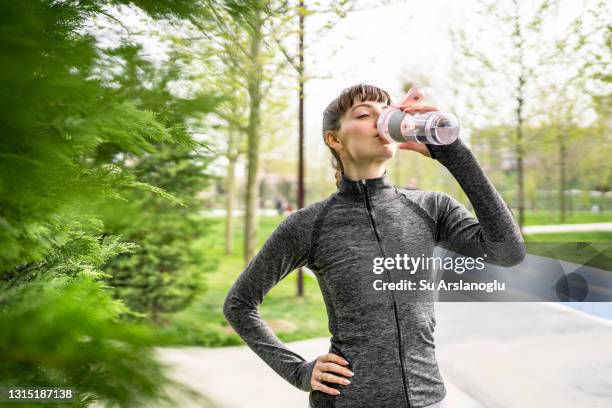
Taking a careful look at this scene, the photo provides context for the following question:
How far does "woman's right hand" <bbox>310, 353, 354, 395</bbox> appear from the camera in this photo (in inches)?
40.4

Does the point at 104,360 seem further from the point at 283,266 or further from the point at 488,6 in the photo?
the point at 488,6

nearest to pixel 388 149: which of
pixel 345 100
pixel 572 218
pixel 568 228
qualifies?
pixel 345 100

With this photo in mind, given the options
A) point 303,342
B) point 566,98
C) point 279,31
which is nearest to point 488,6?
point 566,98

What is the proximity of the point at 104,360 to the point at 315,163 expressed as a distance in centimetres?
1012

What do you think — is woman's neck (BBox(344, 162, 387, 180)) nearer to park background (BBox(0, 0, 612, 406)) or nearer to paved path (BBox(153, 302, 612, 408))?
park background (BBox(0, 0, 612, 406))

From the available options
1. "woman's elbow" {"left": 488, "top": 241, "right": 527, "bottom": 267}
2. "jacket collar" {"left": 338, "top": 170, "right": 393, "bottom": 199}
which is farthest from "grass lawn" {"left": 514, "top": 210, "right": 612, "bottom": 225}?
"jacket collar" {"left": 338, "top": 170, "right": 393, "bottom": 199}

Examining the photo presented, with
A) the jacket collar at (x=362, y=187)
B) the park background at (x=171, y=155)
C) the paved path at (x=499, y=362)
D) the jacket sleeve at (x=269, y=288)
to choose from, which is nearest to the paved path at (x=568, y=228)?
the park background at (x=171, y=155)

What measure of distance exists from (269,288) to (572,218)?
20.5ft

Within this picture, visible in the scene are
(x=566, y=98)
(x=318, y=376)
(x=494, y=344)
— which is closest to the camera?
(x=318, y=376)

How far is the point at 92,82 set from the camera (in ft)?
1.36

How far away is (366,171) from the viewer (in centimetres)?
116

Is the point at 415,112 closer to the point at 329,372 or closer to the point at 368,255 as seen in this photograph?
the point at 368,255

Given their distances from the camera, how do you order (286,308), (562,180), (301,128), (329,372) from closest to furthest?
1. (329,372)
2. (301,128)
3. (286,308)
4. (562,180)

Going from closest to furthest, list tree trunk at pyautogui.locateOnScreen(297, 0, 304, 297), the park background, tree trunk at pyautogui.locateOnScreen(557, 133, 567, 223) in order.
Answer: the park background < tree trunk at pyautogui.locateOnScreen(297, 0, 304, 297) < tree trunk at pyautogui.locateOnScreen(557, 133, 567, 223)
